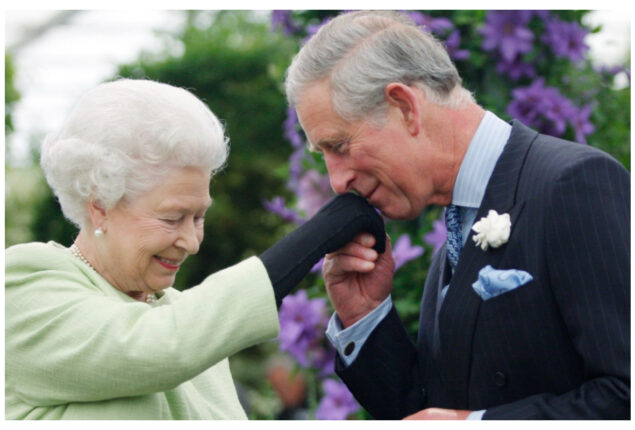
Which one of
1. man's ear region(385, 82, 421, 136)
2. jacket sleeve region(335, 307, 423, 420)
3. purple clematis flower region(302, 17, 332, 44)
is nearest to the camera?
man's ear region(385, 82, 421, 136)

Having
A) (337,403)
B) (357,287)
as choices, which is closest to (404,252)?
(337,403)

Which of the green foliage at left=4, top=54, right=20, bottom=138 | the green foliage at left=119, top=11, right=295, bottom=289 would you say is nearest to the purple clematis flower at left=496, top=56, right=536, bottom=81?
the green foliage at left=119, top=11, right=295, bottom=289

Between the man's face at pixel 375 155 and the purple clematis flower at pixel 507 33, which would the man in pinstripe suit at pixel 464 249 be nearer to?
the man's face at pixel 375 155

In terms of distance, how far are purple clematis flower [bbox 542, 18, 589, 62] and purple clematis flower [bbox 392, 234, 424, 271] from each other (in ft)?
3.99

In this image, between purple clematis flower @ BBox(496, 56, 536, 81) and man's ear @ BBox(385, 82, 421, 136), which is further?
purple clematis flower @ BBox(496, 56, 536, 81)

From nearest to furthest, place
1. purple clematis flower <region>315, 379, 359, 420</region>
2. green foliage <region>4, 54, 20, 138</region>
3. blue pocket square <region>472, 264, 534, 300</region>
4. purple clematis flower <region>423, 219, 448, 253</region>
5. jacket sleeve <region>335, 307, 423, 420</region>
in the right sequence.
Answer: blue pocket square <region>472, 264, 534, 300</region>
jacket sleeve <region>335, 307, 423, 420</region>
purple clematis flower <region>423, 219, 448, 253</region>
purple clematis flower <region>315, 379, 359, 420</region>
green foliage <region>4, 54, 20, 138</region>

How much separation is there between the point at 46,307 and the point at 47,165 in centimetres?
45

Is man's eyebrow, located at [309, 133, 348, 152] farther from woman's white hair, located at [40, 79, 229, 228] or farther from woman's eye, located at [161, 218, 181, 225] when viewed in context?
woman's eye, located at [161, 218, 181, 225]

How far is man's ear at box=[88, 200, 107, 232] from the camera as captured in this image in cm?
242

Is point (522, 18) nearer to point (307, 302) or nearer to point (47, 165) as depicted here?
point (307, 302)

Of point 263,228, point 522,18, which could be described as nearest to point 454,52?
point 522,18

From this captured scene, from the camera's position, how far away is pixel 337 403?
4.35 m

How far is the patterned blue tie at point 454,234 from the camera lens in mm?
2715

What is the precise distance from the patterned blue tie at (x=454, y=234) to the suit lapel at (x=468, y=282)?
0.51 ft
